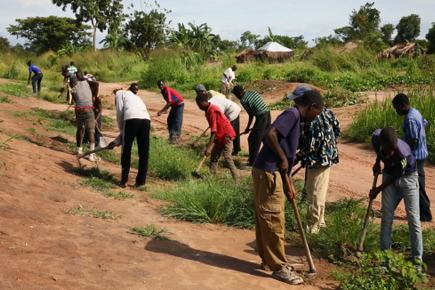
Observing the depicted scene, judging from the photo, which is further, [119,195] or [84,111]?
[84,111]

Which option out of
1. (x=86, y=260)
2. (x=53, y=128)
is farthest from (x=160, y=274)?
(x=53, y=128)

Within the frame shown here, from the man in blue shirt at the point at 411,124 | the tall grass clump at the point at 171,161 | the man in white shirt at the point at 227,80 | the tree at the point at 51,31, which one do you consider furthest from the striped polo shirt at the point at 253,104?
the tree at the point at 51,31

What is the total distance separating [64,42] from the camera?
1768 inches

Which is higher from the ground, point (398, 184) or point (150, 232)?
point (398, 184)

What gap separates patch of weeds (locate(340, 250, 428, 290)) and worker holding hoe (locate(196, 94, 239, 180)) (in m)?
3.24

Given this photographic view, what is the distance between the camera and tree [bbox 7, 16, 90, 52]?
44375mm

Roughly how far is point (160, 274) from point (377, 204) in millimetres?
4062

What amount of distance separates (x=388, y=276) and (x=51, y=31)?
44094mm

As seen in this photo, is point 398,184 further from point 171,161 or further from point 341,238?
point 171,161

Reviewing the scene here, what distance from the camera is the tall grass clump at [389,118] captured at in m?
10.7

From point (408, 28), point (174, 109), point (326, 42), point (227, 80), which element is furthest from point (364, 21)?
point (174, 109)

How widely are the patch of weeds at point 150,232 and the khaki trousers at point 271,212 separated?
4.47ft

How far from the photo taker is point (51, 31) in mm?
44406

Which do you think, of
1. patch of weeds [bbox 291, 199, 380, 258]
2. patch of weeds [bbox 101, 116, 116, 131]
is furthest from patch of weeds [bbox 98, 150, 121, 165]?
patch of weeds [bbox 291, 199, 380, 258]
